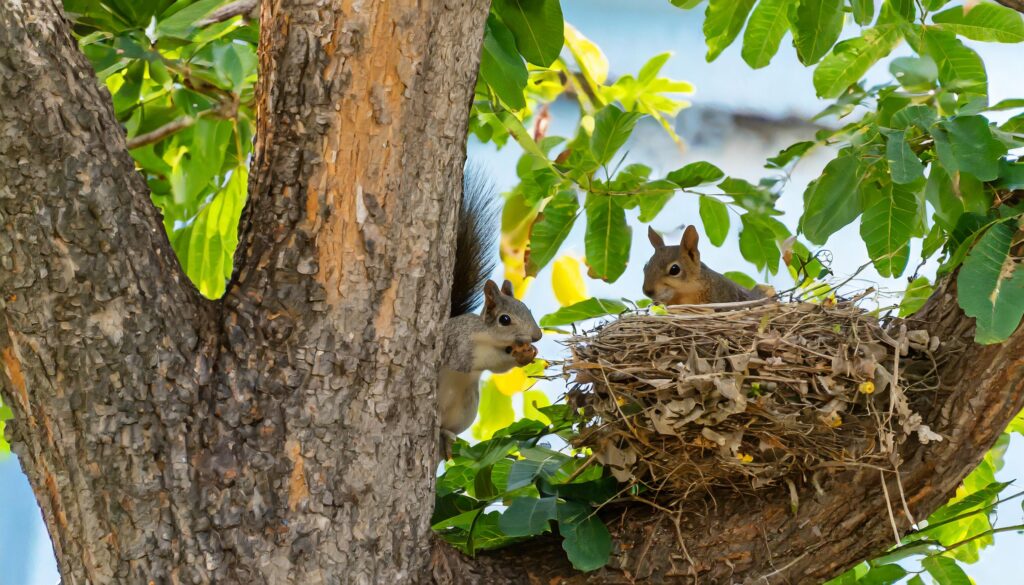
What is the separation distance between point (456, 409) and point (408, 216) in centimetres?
102

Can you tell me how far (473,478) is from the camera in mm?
2553

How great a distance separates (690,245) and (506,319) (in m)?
0.67

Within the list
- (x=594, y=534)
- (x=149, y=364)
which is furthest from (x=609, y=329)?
(x=149, y=364)

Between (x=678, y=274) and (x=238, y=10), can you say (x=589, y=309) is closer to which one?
(x=678, y=274)

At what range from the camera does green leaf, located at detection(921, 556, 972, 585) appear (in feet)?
7.21

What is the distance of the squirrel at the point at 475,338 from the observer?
276cm

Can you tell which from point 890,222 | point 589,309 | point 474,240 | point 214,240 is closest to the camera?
point 890,222

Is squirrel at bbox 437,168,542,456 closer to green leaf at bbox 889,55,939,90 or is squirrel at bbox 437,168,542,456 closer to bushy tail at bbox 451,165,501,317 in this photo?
bushy tail at bbox 451,165,501,317

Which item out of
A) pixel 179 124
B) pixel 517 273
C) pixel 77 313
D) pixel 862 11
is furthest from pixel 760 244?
pixel 77 313

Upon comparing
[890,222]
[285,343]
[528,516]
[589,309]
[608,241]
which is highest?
[608,241]

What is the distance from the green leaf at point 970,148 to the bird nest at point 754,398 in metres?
0.31

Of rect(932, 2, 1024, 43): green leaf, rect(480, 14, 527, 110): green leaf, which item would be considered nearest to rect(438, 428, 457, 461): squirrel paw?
rect(480, 14, 527, 110): green leaf

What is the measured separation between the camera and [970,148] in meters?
1.94

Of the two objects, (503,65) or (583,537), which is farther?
(503,65)
